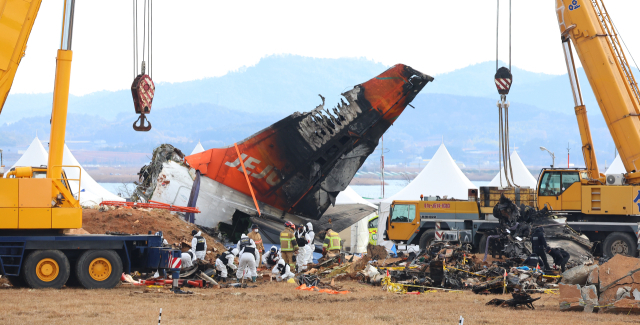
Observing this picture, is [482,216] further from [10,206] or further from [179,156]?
[10,206]

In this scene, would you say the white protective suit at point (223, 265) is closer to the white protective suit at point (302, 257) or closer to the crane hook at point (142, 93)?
the white protective suit at point (302, 257)

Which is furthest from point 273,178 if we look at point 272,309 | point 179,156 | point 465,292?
point 272,309

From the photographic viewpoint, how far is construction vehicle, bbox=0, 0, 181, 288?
13188mm

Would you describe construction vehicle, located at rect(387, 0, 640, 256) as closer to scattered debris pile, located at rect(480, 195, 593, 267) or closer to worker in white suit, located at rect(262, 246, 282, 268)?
scattered debris pile, located at rect(480, 195, 593, 267)

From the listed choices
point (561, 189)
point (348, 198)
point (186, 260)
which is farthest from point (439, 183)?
point (186, 260)

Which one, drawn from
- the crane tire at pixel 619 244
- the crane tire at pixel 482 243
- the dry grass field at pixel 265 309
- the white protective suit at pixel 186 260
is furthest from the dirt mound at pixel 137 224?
the crane tire at pixel 619 244

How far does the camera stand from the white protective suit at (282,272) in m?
A: 17.5

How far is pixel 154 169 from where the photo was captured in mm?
26688

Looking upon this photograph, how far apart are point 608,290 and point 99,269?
34.2 feet

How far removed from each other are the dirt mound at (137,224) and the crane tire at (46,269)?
6.83 m

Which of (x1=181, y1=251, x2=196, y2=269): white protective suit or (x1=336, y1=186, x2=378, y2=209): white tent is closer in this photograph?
(x1=181, y1=251, x2=196, y2=269): white protective suit

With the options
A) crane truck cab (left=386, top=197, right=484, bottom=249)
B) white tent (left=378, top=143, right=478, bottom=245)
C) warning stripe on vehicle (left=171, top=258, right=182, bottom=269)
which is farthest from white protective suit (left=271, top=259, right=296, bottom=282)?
white tent (left=378, top=143, right=478, bottom=245)

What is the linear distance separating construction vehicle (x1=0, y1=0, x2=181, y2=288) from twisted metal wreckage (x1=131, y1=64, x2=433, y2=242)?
38.7ft

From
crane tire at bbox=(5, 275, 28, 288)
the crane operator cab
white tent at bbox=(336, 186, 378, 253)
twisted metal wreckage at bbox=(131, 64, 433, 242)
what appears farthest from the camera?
white tent at bbox=(336, 186, 378, 253)
